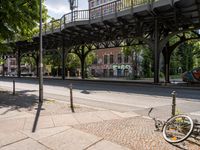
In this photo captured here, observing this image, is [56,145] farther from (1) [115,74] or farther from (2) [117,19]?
(1) [115,74]

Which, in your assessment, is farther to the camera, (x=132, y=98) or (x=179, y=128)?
(x=132, y=98)

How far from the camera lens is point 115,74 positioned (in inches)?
2889

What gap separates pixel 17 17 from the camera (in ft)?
55.1

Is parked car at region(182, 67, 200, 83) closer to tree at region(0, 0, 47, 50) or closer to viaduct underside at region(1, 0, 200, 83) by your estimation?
viaduct underside at region(1, 0, 200, 83)

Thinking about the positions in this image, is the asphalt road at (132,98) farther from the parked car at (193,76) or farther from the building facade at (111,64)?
the building facade at (111,64)

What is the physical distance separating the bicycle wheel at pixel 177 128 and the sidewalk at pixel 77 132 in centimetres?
18

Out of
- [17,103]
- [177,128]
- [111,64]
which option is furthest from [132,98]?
[111,64]

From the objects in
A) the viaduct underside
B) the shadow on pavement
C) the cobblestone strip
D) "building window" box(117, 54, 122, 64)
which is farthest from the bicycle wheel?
"building window" box(117, 54, 122, 64)

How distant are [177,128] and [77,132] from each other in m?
2.42

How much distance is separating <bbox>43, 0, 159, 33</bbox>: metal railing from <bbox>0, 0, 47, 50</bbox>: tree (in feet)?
35.8

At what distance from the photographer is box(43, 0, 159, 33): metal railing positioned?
28.3m

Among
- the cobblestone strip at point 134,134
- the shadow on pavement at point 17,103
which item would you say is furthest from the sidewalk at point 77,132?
the shadow on pavement at point 17,103

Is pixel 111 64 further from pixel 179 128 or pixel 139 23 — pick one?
pixel 179 128

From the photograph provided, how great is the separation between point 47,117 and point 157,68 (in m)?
20.0
